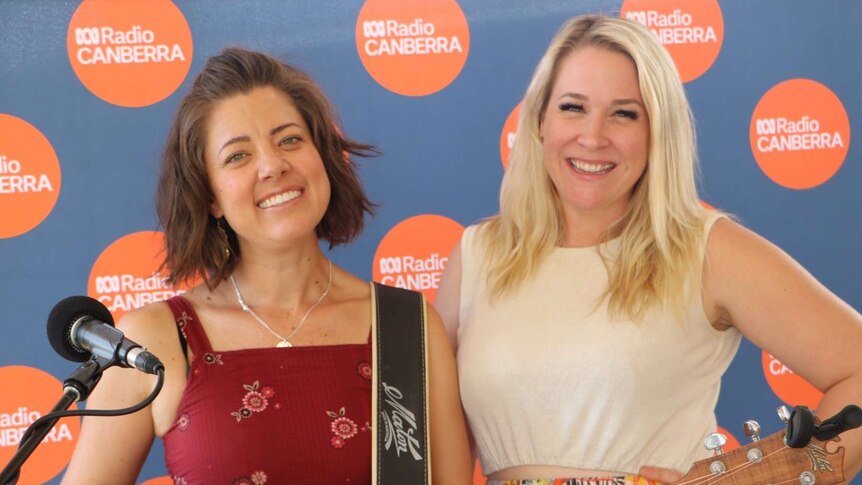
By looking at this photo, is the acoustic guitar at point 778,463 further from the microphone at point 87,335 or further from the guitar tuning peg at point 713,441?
the microphone at point 87,335

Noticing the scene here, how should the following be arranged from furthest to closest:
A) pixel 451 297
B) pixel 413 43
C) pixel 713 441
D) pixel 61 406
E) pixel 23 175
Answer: pixel 413 43, pixel 23 175, pixel 451 297, pixel 713 441, pixel 61 406

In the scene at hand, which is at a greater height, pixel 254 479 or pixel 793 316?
pixel 793 316

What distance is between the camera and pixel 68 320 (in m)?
1.48

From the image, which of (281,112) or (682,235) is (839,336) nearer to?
(682,235)

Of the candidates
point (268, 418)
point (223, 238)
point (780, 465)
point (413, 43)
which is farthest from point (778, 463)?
point (413, 43)

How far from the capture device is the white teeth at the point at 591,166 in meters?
2.36

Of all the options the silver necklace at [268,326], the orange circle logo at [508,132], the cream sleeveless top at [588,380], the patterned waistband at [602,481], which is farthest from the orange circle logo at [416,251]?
the patterned waistband at [602,481]

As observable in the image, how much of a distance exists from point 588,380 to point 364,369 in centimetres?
48

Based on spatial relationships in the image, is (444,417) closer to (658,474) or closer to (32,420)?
(658,474)

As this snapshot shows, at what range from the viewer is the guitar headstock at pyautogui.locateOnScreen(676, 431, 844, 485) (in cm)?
172

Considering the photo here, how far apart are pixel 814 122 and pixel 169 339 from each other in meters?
2.07

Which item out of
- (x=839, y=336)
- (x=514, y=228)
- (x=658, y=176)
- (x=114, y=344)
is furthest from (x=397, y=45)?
(x=114, y=344)

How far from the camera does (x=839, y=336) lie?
2197mm

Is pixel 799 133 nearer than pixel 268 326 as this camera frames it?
No
